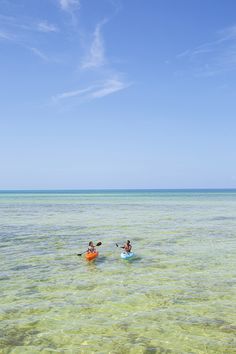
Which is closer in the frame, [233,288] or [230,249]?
[233,288]

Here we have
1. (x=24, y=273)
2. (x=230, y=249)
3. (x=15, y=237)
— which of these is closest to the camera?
(x=24, y=273)

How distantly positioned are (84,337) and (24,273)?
986 cm

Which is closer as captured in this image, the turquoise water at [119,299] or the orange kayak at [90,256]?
the turquoise water at [119,299]

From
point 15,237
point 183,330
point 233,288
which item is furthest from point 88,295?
point 15,237

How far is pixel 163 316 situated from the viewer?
14.8 metres

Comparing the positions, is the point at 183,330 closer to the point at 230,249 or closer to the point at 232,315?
the point at 232,315

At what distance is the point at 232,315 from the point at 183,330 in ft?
8.10

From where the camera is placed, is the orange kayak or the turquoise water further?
the orange kayak

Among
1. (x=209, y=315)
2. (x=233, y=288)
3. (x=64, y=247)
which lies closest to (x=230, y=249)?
(x=233, y=288)

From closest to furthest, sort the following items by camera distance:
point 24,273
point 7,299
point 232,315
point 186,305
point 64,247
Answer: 1. point 232,315
2. point 186,305
3. point 7,299
4. point 24,273
5. point 64,247

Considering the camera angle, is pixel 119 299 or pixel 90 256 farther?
pixel 90 256

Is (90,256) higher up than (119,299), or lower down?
higher up

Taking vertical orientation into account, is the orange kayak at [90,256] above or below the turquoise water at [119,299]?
above

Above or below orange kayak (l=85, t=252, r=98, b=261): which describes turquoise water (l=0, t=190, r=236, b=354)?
below
